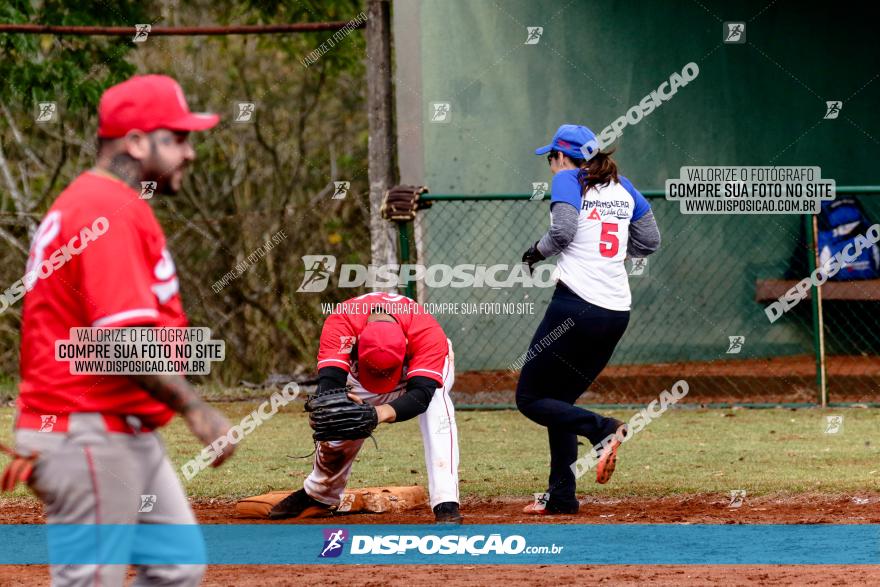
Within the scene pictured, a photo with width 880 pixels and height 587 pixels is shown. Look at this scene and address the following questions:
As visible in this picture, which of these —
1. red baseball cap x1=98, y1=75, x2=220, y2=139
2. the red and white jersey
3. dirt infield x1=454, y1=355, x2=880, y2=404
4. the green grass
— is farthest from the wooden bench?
red baseball cap x1=98, y1=75, x2=220, y2=139

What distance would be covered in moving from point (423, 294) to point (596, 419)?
565 cm

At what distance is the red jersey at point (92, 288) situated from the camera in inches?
138

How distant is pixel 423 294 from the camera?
12.7 m

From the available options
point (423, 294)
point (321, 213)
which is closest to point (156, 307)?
point (423, 294)

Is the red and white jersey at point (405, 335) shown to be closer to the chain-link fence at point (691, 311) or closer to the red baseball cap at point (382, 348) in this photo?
the red baseball cap at point (382, 348)

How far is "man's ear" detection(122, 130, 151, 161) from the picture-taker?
12.3ft

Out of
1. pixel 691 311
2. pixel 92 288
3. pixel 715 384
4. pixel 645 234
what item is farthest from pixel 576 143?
pixel 691 311

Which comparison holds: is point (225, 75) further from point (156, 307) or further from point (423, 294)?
point (156, 307)

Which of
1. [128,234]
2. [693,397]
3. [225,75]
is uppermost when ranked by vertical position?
[225,75]

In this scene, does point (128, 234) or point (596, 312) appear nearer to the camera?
point (128, 234)

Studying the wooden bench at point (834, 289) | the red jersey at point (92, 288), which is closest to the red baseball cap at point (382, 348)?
the red jersey at point (92, 288)

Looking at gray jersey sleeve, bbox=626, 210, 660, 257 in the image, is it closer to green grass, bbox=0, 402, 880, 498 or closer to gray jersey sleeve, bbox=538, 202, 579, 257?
gray jersey sleeve, bbox=538, 202, 579, 257

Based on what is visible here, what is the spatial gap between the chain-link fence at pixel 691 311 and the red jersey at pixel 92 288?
8.13m

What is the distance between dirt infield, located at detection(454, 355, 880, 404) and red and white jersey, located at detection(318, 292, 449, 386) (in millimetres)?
5293
